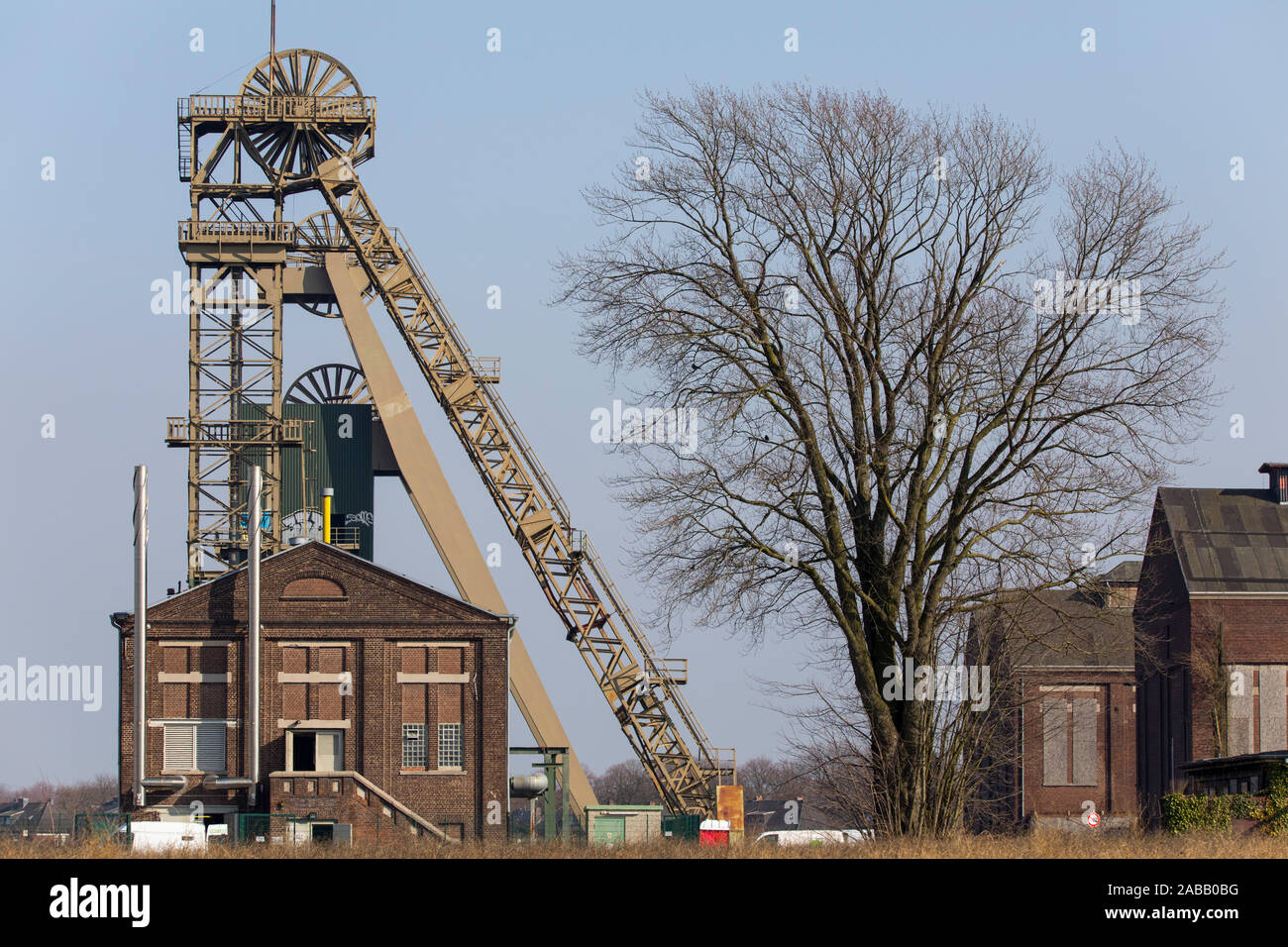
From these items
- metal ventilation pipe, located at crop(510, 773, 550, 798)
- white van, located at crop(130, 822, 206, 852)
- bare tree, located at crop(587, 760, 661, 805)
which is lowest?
bare tree, located at crop(587, 760, 661, 805)

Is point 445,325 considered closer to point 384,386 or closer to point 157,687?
point 384,386

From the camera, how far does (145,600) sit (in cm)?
3894

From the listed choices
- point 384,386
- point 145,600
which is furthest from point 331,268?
point 145,600

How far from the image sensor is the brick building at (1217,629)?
5128 centimetres

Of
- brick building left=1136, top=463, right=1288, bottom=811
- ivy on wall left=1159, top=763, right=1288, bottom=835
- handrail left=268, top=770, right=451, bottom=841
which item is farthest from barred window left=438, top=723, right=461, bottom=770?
brick building left=1136, top=463, right=1288, bottom=811

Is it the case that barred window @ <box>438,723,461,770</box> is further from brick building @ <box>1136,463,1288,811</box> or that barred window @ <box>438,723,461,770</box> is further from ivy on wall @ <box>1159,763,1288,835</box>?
brick building @ <box>1136,463,1288,811</box>

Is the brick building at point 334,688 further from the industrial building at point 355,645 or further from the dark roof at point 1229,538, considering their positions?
the dark roof at point 1229,538

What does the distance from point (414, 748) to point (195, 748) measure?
5657 millimetres

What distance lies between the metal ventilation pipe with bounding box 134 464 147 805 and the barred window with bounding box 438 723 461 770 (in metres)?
7.51

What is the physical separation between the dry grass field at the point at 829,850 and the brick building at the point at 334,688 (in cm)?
1947

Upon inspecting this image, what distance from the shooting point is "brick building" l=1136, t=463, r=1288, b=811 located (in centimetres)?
5128

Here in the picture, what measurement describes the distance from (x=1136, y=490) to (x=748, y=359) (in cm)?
619

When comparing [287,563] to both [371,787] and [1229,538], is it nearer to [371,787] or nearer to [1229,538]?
[371,787]

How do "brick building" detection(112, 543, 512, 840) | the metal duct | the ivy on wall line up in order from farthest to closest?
"brick building" detection(112, 543, 512, 840), the metal duct, the ivy on wall
